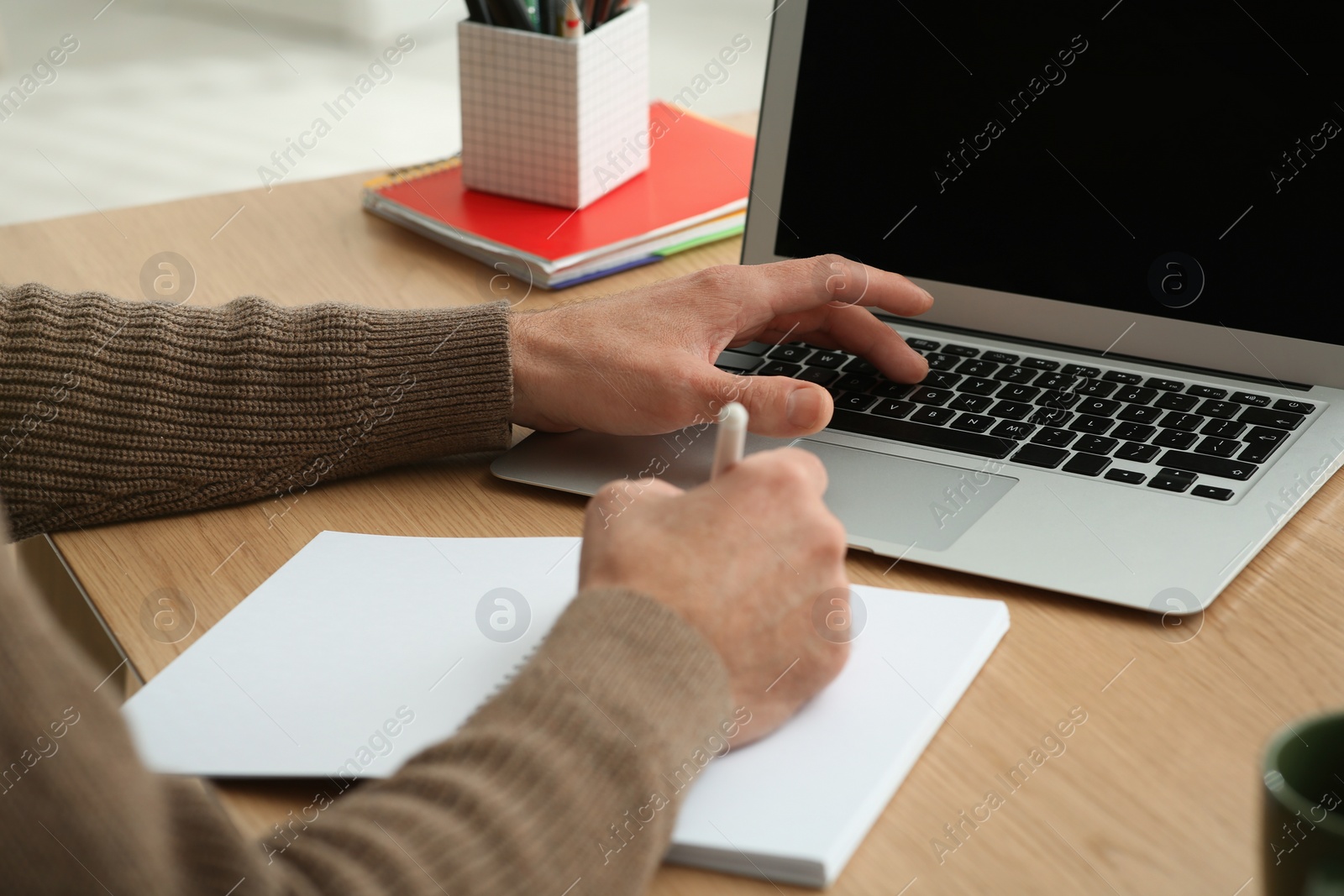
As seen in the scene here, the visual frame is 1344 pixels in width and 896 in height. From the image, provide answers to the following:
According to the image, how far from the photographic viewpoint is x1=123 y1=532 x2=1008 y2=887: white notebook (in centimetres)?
48

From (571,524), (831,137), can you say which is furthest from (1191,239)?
(571,524)

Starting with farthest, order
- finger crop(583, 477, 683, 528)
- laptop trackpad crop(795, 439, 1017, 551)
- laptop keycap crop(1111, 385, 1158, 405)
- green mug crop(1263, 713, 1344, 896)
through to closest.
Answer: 1. laptop keycap crop(1111, 385, 1158, 405)
2. laptop trackpad crop(795, 439, 1017, 551)
3. finger crop(583, 477, 683, 528)
4. green mug crop(1263, 713, 1344, 896)

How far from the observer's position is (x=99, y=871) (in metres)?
0.37

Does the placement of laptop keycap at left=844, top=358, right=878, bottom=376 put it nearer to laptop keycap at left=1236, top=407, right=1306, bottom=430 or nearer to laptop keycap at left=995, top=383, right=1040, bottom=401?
laptop keycap at left=995, top=383, right=1040, bottom=401

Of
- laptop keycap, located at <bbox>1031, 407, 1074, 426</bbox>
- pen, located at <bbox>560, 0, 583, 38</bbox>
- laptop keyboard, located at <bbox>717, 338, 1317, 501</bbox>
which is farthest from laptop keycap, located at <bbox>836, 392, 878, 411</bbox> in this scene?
pen, located at <bbox>560, 0, 583, 38</bbox>

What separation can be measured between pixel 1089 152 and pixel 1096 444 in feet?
0.75

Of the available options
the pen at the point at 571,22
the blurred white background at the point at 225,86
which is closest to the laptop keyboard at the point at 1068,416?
the pen at the point at 571,22

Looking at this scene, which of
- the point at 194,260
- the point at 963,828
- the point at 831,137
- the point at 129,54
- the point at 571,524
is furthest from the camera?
the point at 129,54

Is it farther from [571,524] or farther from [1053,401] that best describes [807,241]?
[571,524]

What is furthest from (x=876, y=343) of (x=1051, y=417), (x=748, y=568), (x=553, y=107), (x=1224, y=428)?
(x=553, y=107)

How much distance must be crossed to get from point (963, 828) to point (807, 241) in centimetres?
56

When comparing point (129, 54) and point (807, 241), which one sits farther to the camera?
point (129, 54)

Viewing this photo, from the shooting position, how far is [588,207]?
1145 millimetres

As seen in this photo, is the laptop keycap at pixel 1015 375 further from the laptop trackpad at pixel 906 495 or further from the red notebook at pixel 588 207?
the red notebook at pixel 588 207
